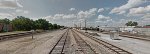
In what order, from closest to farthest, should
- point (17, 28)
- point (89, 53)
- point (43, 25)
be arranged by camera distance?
point (89, 53)
point (17, 28)
point (43, 25)

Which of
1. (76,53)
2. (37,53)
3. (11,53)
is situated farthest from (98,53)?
(11,53)

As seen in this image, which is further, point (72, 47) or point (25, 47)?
point (25, 47)

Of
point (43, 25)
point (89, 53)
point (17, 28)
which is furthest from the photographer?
point (43, 25)

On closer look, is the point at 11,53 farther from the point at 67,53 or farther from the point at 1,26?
the point at 1,26

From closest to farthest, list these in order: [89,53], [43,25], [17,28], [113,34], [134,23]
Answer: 1. [89,53]
2. [113,34]
3. [17,28]
4. [43,25]
5. [134,23]

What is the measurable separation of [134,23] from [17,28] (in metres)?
134

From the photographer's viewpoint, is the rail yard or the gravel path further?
the gravel path

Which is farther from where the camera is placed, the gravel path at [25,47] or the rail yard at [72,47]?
the gravel path at [25,47]

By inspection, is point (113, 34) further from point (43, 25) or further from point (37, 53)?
point (43, 25)

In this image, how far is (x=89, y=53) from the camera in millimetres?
13867

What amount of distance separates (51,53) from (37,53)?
1.22 metres

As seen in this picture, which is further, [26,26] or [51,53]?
[26,26]

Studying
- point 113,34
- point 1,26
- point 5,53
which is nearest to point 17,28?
point 1,26

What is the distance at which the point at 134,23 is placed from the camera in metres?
190
